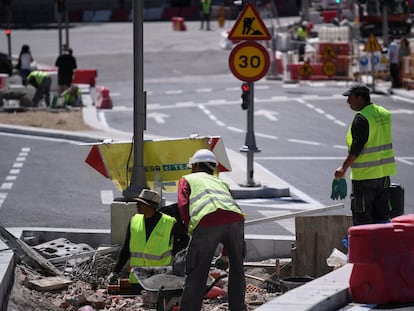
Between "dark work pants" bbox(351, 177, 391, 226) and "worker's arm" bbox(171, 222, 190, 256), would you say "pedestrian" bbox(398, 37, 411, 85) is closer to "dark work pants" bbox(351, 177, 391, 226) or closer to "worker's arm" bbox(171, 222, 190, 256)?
"dark work pants" bbox(351, 177, 391, 226)

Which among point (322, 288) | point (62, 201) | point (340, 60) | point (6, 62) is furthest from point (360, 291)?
point (6, 62)

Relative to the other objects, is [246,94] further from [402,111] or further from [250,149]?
[402,111]

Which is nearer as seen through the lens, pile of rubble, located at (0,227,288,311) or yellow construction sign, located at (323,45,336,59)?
pile of rubble, located at (0,227,288,311)

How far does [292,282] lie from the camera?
43.3 ft

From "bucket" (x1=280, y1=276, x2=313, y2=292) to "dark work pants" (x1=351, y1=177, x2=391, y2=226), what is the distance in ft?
2.72

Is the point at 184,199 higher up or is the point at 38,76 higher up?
the point at 184,199

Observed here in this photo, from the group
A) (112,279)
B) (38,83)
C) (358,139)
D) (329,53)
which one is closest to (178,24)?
(329,53)

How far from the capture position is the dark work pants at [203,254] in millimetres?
11359

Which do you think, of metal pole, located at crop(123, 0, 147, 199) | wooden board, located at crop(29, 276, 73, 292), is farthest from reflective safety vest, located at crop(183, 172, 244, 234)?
metal pole, located at crop(123, 0, 147, 199)

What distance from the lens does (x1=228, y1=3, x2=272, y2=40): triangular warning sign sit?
20422 mm

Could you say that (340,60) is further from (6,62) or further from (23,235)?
(23,235)

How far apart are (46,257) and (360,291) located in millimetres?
4781

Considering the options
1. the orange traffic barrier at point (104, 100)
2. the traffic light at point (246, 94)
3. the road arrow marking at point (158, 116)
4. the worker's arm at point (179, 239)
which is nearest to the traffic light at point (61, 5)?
the orange traffic barrier at point (104, 100)

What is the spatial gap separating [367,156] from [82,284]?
3.41 meters
